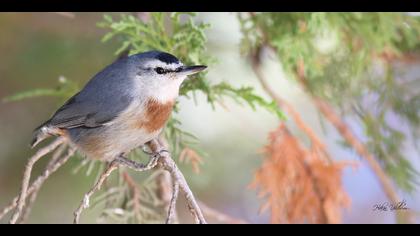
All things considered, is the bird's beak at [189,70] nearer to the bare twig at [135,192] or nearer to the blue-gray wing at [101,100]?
the blue-gray wing at [101,100]

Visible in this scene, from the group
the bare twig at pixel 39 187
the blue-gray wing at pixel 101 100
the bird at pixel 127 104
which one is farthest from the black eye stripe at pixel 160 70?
the bare twig at pixel 39 187

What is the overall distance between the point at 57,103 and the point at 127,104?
0.85 meters

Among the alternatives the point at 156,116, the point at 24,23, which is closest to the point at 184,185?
the point at 156,116

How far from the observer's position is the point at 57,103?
10.1 feet

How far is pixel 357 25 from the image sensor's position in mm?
2721

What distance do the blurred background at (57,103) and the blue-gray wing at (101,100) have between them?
61 centimetres

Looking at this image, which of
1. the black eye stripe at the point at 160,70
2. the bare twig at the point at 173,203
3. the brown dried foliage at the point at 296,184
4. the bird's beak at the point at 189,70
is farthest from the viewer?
the brown dried foliage at the point at 296,184

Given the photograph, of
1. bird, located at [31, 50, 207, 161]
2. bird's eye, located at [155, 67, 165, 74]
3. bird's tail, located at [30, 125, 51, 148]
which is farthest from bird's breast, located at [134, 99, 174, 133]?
bird's tail, located at [30, 125, 51, 148]

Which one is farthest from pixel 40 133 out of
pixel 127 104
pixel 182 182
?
pixel 182 182

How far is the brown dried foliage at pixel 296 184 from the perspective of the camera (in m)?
2.63

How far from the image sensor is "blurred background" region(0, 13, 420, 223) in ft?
10.4

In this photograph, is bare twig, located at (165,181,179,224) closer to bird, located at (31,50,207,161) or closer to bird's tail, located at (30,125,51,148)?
bird, located at (31,50,207,161)

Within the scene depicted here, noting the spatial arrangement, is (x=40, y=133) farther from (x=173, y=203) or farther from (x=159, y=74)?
(x=173, y=203)
